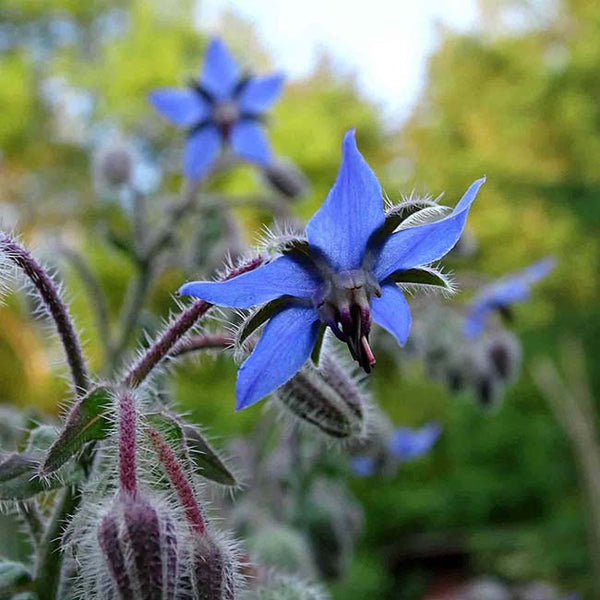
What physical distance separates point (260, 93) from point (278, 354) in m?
1.24

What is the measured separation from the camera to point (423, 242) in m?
0.60

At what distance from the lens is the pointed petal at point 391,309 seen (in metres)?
0.64

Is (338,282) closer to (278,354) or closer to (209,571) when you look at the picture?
(278,354)

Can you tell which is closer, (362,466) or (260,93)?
(362,466)

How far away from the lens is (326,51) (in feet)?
34.4

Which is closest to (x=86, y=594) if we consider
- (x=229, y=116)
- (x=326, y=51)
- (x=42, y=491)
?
(x=42, y=491)

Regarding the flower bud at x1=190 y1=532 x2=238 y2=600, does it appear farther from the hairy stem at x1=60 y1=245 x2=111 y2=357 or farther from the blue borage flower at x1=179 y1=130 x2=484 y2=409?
the hairy stem at x1=60 y1=245 x2=111 y2=357

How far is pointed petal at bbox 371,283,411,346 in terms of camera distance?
641 millimetres

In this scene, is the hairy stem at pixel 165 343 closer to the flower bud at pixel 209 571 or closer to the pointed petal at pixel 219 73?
the flower bud at pixel 209 571

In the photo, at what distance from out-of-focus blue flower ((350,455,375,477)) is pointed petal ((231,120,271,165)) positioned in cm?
61

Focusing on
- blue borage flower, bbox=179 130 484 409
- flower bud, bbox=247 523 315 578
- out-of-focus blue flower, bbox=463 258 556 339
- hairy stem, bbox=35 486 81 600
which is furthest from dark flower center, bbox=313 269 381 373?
out-of-focus blue flower, bbox=463 258 556 339

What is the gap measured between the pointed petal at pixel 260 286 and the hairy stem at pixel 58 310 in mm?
142

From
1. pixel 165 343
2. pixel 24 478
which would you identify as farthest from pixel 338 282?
pixel 24 478

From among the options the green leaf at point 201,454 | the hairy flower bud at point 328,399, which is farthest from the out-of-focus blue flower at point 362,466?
the green leaf at point 201,454
